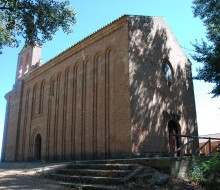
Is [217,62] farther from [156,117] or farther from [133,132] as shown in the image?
[133,132]

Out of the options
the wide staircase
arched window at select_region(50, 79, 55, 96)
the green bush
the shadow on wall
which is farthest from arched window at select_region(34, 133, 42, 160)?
the green bush

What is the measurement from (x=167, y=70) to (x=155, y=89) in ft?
8.92

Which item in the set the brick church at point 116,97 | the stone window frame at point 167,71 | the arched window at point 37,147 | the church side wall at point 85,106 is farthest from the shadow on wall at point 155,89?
the arched window at point 37,147

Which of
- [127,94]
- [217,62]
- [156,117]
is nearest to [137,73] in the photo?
[127,94]

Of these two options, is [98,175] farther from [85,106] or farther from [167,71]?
[167,71]

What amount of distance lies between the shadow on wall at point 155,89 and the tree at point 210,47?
251 cm

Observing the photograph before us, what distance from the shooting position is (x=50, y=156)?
20.4m

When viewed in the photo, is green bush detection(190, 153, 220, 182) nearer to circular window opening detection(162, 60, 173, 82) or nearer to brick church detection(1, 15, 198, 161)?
brick church detection(1, 15, 198, 161)

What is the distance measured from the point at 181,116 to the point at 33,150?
12542 mm

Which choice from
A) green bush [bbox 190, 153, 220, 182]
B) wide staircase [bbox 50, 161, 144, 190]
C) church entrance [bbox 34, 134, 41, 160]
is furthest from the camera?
church entrance [bbox 34, 134, 41, 160]

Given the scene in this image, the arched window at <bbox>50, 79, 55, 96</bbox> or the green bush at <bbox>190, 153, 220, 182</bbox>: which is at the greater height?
the arched window at <bbox>50, 79, 55, 96</bbox>

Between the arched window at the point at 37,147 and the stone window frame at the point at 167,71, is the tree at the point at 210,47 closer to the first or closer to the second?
the stone window frame at the point at 167,71

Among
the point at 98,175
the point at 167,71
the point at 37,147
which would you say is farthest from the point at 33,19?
the point at 37,147

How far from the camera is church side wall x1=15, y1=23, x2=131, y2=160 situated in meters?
15.4
